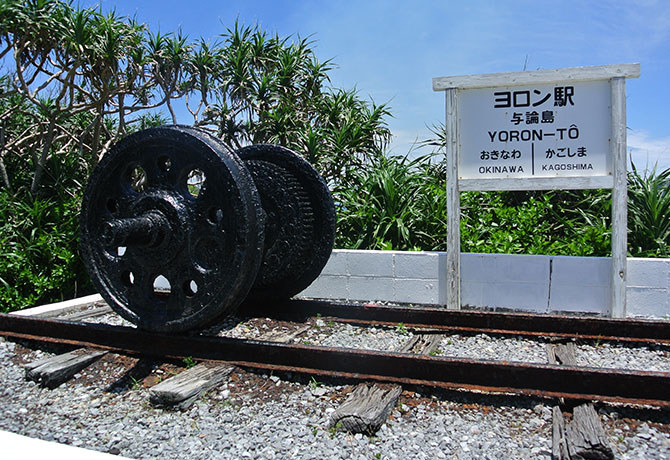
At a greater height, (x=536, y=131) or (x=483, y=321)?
(x=536, y=131)

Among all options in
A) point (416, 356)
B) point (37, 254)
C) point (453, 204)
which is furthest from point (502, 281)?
point (37, 254)

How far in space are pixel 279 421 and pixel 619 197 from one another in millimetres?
4294

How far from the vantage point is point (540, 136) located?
5.67 meters

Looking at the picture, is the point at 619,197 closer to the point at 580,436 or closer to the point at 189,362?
the point at 580,436

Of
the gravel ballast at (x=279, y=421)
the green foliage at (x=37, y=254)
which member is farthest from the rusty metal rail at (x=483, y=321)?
the green foliage at (x=37, y=254)

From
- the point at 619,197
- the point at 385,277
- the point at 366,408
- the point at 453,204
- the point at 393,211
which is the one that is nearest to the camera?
the point at 366,408

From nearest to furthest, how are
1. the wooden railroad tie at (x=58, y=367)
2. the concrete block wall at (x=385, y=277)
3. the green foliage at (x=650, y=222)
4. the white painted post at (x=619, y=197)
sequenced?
the wooden railroad tie at (x=58, y=367)
the white painted post at (x=619, y=197)
the concrete block wall at (x=385, y=277)
the green foliage at (x=650, y=222)

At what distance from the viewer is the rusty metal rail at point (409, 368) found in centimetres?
297

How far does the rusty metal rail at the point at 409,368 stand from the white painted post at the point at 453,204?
9.02ft

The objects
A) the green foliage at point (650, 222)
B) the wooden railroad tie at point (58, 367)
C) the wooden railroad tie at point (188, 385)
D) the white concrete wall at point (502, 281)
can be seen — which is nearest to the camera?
the wooden railroad tie at point (188, 385)

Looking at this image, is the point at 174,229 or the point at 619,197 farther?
the point at 619,197

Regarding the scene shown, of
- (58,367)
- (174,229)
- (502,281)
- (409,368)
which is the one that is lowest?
(58,367)

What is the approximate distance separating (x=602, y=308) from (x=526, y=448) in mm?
3561

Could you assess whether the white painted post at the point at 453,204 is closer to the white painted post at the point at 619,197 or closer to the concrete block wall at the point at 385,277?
the concrete block wall at the point at 385,277
